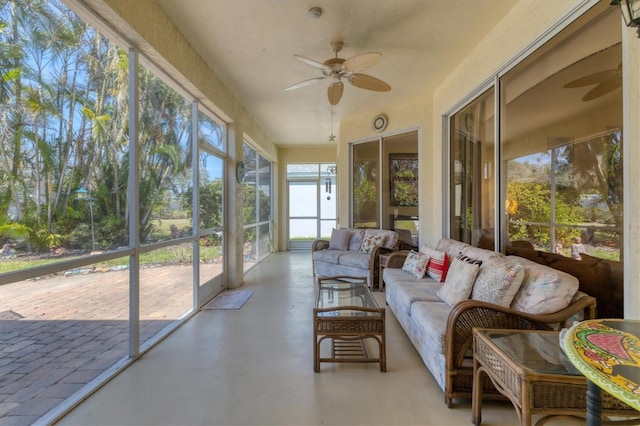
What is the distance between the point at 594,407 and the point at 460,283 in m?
1.38

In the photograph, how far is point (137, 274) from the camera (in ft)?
7.73

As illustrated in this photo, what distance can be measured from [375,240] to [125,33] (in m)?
4.07

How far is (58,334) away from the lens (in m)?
1.90

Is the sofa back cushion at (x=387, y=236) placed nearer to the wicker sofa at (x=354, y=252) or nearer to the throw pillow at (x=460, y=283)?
the wicker sofa at (x=354, y=252)

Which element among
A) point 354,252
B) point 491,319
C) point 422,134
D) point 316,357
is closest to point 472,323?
point 491,319

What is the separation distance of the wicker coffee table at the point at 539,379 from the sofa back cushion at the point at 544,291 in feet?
1.16

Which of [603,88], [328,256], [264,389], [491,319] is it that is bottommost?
[264,389]

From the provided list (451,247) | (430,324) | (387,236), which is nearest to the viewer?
(430,324)

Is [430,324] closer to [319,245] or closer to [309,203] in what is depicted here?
[319,245]

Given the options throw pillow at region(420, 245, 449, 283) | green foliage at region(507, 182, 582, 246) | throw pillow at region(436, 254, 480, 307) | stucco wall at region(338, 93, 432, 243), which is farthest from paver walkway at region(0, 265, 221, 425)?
stucco wall at region(338, 93, 432, 243)

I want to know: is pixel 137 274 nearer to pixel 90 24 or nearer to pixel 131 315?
pixel 131 315

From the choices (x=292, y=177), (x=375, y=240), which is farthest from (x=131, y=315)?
(x=292, y=177)

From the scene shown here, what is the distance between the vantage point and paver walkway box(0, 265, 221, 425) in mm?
1576

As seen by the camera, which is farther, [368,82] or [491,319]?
[368,82]
